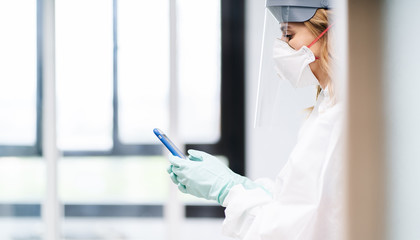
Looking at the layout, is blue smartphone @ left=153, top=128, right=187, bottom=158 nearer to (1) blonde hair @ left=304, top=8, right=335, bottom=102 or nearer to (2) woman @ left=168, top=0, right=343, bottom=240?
(2) woman @ left=168, top=0, right=343, bottom=240

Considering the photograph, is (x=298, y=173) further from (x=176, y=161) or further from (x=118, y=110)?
(x=118, y=110)

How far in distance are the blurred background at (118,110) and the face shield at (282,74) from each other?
563mm

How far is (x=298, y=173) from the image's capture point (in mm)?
768

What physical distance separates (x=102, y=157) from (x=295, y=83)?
144 cm

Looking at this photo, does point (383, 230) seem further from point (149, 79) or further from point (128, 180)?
point (128, 180)

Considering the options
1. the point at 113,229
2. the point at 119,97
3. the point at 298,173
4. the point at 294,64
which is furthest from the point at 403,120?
the point at 113,229

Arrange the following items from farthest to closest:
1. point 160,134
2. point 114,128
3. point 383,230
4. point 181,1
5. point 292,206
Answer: point 114,128
point 181,1
point 160,134
point 292,206
point 383,230

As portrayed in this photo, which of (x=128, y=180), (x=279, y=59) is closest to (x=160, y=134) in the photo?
(x=279, y=59)

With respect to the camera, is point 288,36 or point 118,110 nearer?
point 288,36

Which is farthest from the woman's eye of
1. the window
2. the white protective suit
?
the window

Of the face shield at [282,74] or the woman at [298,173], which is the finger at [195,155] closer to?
the woman at [298,173]

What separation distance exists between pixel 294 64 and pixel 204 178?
1.12 ft

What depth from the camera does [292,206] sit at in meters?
0.78

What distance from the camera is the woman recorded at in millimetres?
761
